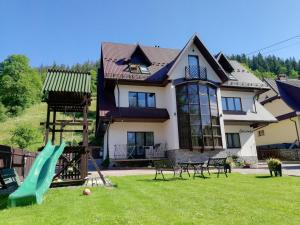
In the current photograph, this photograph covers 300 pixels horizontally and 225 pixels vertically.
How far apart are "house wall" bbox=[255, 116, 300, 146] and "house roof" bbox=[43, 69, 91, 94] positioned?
24.2 metres

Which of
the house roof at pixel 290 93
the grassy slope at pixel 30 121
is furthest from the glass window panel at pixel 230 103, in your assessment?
the grassy slope at pixel 30 121

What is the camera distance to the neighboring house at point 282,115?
1065 inches

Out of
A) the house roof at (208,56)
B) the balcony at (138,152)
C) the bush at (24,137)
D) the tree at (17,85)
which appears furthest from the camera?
the tree at (17,85)

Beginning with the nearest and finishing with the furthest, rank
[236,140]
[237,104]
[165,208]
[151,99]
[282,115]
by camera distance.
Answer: [165,208] < [151,99] < [236,140] < [237,104] < [282,115]

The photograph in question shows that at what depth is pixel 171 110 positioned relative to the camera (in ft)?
67.9

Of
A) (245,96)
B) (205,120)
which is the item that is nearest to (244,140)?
(245,96)

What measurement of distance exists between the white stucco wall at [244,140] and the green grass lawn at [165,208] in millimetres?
15911

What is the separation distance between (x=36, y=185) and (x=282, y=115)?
27975 mm

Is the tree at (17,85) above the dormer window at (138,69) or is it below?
above

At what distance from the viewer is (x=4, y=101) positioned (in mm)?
63781

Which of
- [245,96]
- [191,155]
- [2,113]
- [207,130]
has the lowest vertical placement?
[191,155]

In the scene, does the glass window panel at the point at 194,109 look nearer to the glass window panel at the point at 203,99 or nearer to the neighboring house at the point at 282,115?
the glass window panel at the point at 203,99

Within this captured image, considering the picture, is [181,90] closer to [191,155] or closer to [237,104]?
[191,155]

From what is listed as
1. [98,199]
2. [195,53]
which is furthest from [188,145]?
[98,199]
